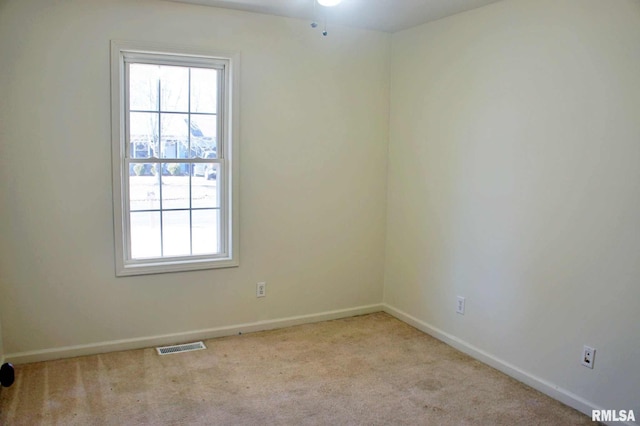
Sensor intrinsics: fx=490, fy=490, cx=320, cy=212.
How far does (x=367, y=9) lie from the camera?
11.3 ft

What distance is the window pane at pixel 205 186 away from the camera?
12.0 ft

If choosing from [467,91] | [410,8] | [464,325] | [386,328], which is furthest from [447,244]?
[410,8]

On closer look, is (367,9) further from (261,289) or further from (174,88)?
(261,289)

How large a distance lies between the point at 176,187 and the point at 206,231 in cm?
41

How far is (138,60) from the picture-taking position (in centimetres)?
338

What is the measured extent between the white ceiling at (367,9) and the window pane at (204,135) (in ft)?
2.63

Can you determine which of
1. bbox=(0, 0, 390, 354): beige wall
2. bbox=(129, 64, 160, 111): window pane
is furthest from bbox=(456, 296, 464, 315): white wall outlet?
bbox=(129, 64, 160, 111): window pane

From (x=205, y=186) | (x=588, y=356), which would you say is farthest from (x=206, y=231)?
(x=588, y=356)

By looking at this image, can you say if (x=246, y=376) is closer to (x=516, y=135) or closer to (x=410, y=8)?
(x=516, y=135)

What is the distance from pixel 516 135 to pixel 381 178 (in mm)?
1385

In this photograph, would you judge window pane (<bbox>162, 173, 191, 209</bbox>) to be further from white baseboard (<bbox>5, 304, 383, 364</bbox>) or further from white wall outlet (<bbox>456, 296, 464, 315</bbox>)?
white wall outlet (<bbox>456, 296, 464, 315</bbox>)

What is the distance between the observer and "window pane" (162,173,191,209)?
356 centimetres

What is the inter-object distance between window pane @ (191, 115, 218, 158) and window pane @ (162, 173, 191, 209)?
0.55ft

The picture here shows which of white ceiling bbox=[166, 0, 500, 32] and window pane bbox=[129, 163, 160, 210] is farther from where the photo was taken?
window pane bbox=[129, 163, 160, 210]
